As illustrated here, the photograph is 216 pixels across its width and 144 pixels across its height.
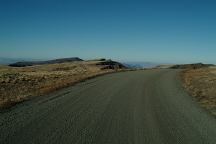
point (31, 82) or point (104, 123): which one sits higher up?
point (104, 123)

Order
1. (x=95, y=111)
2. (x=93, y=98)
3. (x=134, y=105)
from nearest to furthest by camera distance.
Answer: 1. (x=95, y=111)
2. (x=134, y=105)
3. (x=93, y=98)

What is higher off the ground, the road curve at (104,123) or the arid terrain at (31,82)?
the road curve at (104,123)

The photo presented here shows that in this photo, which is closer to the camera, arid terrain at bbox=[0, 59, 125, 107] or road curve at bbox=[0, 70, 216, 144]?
road curve at bbox=[0, 70, 216, 144]

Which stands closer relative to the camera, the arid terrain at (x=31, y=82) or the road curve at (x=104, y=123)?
the road curve at (x=104, y=123)

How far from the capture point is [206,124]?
10523 millimetres

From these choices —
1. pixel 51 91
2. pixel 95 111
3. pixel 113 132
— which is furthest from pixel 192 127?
pixel 51 91

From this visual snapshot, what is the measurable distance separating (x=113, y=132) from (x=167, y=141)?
160 cm

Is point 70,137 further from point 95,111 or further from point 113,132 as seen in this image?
point 95,111

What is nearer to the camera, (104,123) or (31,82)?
(104,123)

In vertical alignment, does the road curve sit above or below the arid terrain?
above

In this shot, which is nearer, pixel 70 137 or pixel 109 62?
pixel 70 137

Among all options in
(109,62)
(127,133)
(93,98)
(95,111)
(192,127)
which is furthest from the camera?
(109,62)

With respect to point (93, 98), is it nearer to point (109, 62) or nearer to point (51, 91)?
point (51, 91)

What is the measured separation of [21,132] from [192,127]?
18.1 ft
